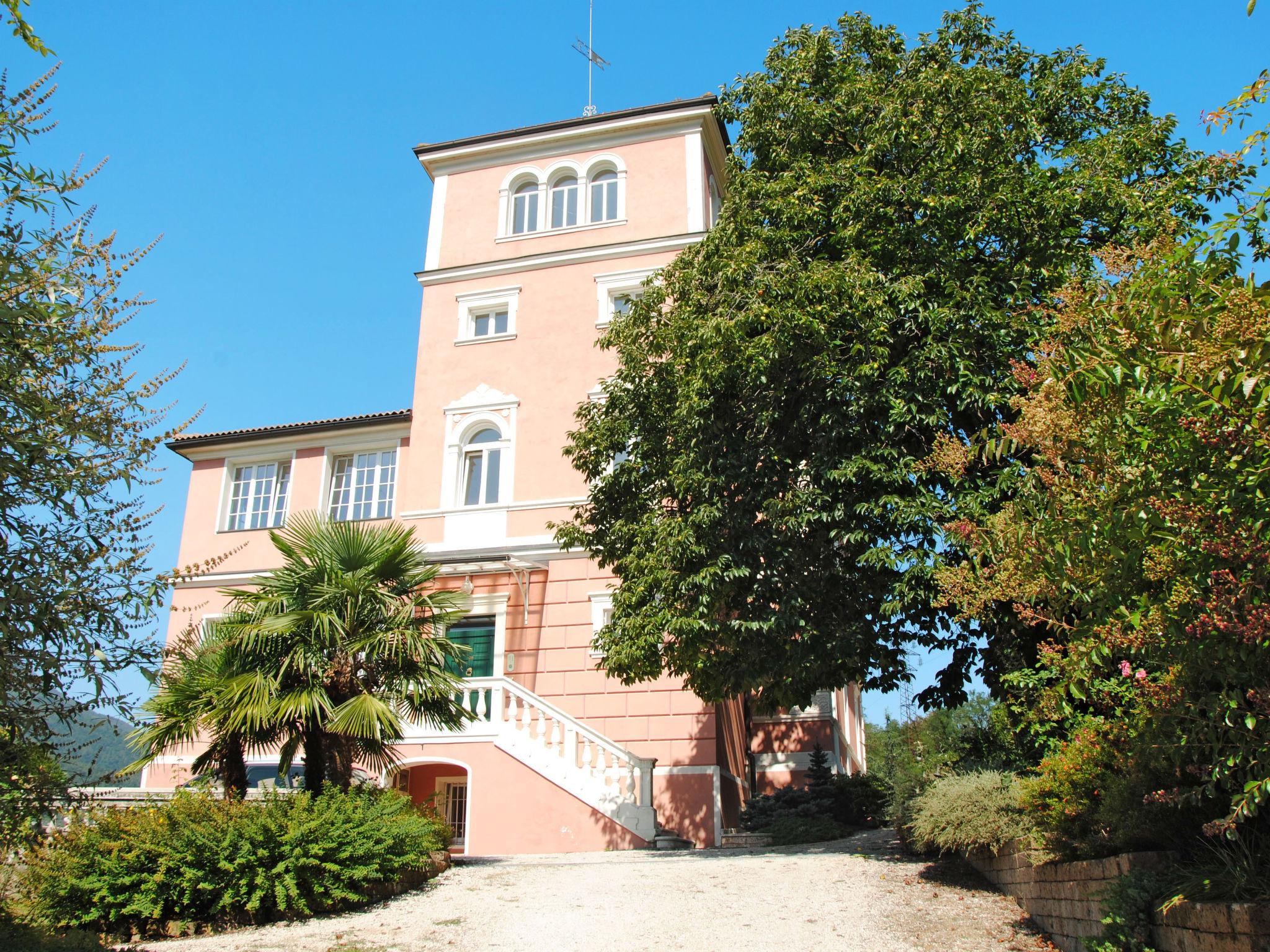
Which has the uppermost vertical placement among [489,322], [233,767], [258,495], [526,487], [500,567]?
[489,322]

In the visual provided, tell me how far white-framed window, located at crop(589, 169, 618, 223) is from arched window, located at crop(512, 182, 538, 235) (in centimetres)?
145

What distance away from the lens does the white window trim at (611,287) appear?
22.9 m

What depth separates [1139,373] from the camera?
541 cm

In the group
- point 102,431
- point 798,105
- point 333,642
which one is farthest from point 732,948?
point 798,105

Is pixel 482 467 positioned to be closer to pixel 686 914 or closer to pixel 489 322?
pixel 489 322

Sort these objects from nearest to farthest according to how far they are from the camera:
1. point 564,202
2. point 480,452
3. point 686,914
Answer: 1. point 686,914
2. point 480,452
3. point 564,202

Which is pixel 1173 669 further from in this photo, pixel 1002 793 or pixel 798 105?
pixel 798 105

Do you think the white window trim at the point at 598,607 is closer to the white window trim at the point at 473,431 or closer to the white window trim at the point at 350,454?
the white window trim at the point at 473,431

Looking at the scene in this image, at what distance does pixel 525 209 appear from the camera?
2480 cm

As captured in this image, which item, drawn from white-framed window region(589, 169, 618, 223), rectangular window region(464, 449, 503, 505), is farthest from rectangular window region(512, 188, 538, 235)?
rectangular window region(464, 449, 503, 505)

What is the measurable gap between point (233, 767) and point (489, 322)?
1383 centimetres

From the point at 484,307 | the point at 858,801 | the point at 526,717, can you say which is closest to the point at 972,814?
the point at 526,717

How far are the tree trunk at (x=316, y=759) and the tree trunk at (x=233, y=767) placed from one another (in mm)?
777

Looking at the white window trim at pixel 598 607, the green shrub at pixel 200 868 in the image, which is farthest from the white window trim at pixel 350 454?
the green shrub at pixel 200 868
